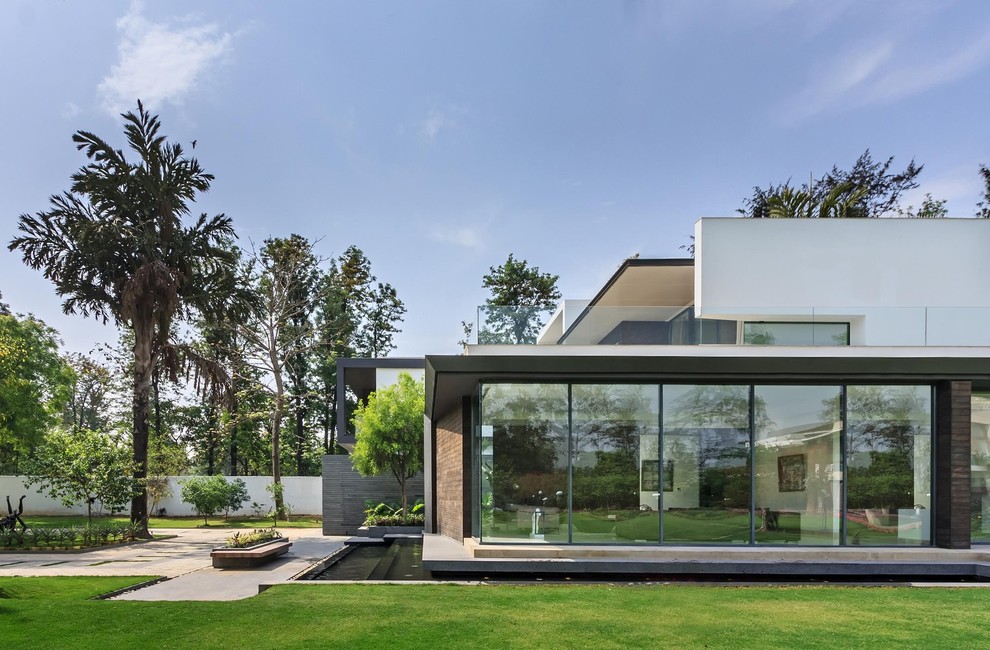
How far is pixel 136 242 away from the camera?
66.8ft

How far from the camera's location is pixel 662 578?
433 inches

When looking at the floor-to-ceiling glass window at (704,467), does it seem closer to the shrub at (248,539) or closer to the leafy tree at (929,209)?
the shrub at (248,539)

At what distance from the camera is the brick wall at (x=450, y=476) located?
14125 mm

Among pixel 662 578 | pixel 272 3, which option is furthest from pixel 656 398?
pixel 272 3

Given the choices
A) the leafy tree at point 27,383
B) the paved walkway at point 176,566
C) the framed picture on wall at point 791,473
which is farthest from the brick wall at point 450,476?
the leafy tree at point 27,383

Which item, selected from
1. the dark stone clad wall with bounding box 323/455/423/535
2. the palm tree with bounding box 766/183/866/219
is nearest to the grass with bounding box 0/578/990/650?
the dark stone clad wall with bounding box 323/455/423/535

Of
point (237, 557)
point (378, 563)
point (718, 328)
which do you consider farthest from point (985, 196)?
point (237, 557)

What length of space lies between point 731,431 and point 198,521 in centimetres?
2508

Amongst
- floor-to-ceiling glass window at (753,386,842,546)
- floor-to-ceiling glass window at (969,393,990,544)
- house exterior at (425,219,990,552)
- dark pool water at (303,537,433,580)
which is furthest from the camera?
floor-to-ceiling glass window at (969,393,990,544)

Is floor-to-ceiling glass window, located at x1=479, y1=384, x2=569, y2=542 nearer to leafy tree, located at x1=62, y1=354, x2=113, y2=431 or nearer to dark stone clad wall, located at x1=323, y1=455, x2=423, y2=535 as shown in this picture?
dark stone clad wall, located at x1=323, y1=455, x2=423, y2=535

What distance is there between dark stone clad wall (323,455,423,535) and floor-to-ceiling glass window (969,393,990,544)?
1584 centimetres

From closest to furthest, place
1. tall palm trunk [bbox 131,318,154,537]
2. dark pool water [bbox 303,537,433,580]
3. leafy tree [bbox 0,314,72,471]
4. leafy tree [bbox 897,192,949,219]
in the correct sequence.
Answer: dark pool water [bbox 303,537,433,580] → tall palm trunk [bbox 131,318,154,537] → leafy tree [bbox 0,314,72,471] → leafy tree [bbox 897,192,949,219]

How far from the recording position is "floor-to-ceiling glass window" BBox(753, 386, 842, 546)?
12.1 m

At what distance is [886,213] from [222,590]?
99.5ft
